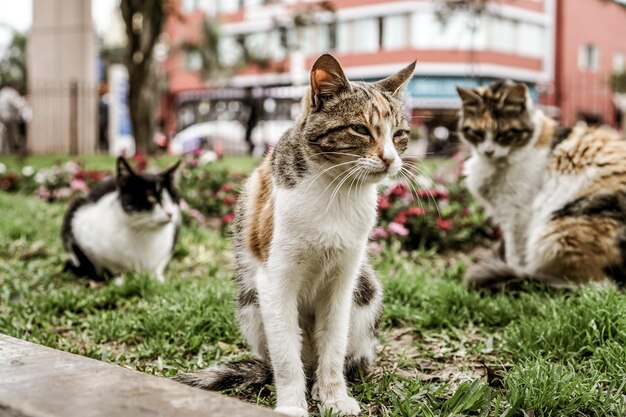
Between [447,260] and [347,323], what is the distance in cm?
330

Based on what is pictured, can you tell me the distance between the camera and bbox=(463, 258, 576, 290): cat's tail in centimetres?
436

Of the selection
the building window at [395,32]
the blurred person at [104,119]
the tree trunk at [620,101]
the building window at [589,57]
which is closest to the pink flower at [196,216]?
the blurred person at [104,119]

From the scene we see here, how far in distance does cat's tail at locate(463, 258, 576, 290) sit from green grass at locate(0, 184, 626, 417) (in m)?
0.14

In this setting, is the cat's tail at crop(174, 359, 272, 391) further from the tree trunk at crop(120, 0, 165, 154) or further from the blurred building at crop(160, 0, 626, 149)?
the blurred building at crop(160, 0, 626, 149)

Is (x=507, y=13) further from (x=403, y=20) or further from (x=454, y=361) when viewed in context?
(x=454, y=361)

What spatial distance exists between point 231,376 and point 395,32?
1232 inches

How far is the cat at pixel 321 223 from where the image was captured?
2631mm

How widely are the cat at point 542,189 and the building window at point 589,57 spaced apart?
103ft

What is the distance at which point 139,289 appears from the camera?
4574 millimetres

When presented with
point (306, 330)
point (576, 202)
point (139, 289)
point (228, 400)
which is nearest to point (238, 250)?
point (306, 330)

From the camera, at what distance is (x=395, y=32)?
107ft

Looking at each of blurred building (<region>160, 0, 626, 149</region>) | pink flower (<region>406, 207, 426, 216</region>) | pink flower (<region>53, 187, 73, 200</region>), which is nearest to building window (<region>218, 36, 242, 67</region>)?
blurred building (<region>160, 0, 626, 149</region>)

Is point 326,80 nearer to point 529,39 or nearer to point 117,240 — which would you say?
point 117,240

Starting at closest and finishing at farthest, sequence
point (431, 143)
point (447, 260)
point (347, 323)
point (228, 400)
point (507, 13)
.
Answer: point (228, 400) < point (347, 323) < point (447, 260) < point (431, 143) < point (507, 13)
